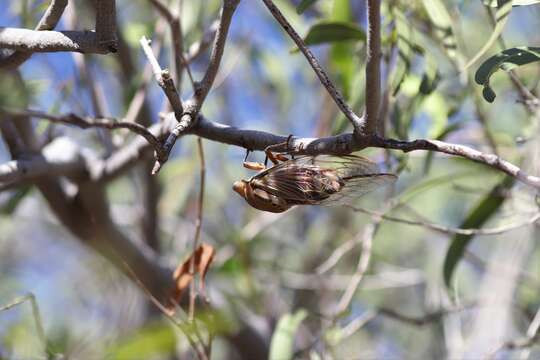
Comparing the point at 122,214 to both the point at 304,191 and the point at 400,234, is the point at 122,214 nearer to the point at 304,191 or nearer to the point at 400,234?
the point at 400,234

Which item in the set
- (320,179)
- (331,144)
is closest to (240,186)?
(320,179)

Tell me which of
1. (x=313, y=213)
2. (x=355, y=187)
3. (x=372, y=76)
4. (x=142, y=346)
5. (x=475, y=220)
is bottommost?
(x=313, y=213)

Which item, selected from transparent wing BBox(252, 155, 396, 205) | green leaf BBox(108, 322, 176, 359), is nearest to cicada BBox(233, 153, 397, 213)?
transparent wing BBox(252, 155, 396, 205)

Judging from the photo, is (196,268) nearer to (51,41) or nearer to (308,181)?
(308,181)

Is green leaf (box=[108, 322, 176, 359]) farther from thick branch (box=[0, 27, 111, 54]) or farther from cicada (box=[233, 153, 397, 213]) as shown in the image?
thick branch (box=[0, 27, 111, 54])

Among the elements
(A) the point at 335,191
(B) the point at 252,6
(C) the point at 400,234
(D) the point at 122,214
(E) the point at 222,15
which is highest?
(B) the point at 252,6

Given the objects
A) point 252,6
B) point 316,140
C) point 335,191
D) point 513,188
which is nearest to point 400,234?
point 252,6

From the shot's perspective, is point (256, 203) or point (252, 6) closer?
point (256, 203)
